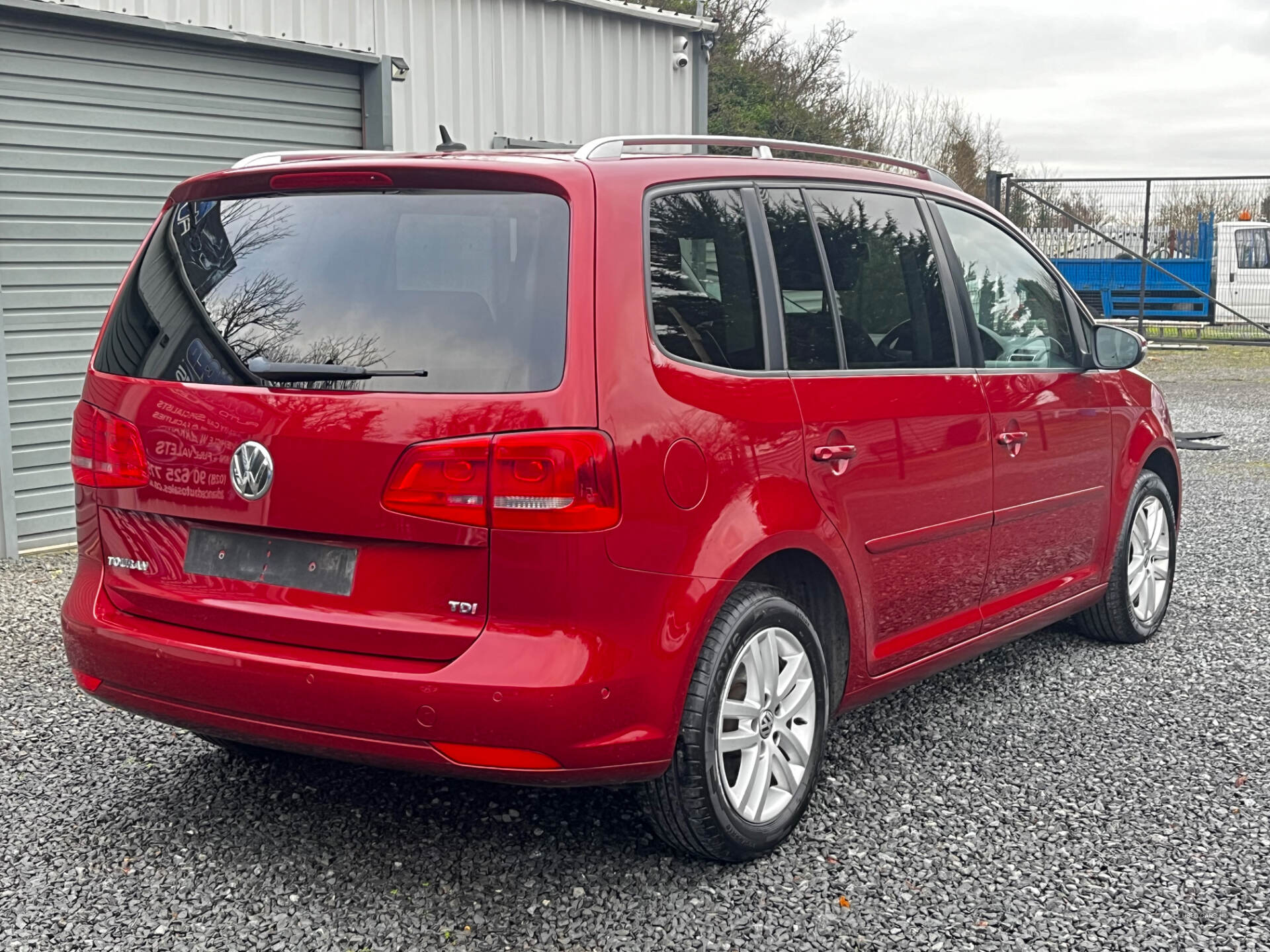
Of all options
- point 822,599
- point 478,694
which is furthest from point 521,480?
point 822,599

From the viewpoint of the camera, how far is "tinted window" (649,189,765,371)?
10.8 feet

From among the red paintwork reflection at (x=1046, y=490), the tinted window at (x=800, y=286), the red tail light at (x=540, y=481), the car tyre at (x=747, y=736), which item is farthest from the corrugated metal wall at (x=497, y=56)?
the car tyre at (x=747, y=736)

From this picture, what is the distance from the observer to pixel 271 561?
126 inches

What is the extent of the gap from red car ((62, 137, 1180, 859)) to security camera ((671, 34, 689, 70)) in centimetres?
856

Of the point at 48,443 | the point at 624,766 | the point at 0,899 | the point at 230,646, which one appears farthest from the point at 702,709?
the point at 48,443

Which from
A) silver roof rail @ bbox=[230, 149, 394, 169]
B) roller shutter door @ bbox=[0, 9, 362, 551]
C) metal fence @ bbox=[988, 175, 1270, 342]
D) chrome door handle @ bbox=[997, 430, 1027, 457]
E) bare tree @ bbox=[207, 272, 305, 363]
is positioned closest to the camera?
bare tree @ bbox=[207, 272, 305, 363]

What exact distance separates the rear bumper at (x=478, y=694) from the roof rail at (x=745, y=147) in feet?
3.54

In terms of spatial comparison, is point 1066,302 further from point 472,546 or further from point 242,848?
point 242,848

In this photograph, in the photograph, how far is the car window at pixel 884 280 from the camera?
3.92 metres

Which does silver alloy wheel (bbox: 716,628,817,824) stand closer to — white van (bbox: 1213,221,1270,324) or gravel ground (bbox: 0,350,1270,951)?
gravel ground (bbox: 0,350,1270,951)

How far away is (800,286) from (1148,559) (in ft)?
8.78

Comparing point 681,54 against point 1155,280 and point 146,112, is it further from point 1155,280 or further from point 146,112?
point 1155,280

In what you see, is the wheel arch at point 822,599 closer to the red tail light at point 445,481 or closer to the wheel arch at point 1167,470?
the red tail light at point 445,481

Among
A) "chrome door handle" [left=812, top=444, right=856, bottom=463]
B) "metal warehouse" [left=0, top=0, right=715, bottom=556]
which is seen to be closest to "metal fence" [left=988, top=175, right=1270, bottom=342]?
"metal warehouse" [left=0, top=0, right=715, bottom=556]
